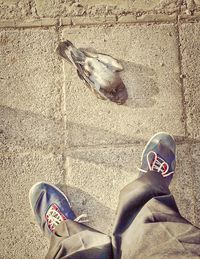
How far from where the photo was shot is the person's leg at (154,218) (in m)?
1.69

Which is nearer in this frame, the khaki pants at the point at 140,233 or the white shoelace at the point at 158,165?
the khaki pants at the point at 140,233

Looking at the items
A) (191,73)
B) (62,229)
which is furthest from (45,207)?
(191,73)

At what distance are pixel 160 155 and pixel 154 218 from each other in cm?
61

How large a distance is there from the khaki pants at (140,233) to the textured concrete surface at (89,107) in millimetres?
269

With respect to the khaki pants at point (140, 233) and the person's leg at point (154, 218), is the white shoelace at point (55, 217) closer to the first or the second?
the khaki pants at point (140, 233)

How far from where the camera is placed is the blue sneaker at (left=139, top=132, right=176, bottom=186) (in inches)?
90.8

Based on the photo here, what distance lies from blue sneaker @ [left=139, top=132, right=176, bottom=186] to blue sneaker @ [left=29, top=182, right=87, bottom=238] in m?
0.56

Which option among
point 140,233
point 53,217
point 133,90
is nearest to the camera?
point 140,233

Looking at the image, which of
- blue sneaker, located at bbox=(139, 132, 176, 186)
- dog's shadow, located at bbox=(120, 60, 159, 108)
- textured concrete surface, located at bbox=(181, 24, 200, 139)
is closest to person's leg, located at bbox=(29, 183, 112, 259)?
blue sneaker, located at bbox=(139, 132, 176, 186)

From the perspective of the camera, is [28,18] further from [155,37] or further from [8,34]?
[155,37]

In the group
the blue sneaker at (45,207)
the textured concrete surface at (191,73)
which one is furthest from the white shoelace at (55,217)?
the textured concrete surface at (191,73)

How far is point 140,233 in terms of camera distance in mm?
1813

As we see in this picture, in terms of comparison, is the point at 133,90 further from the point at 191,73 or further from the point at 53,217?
the point at 53,217

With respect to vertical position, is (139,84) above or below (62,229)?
above
